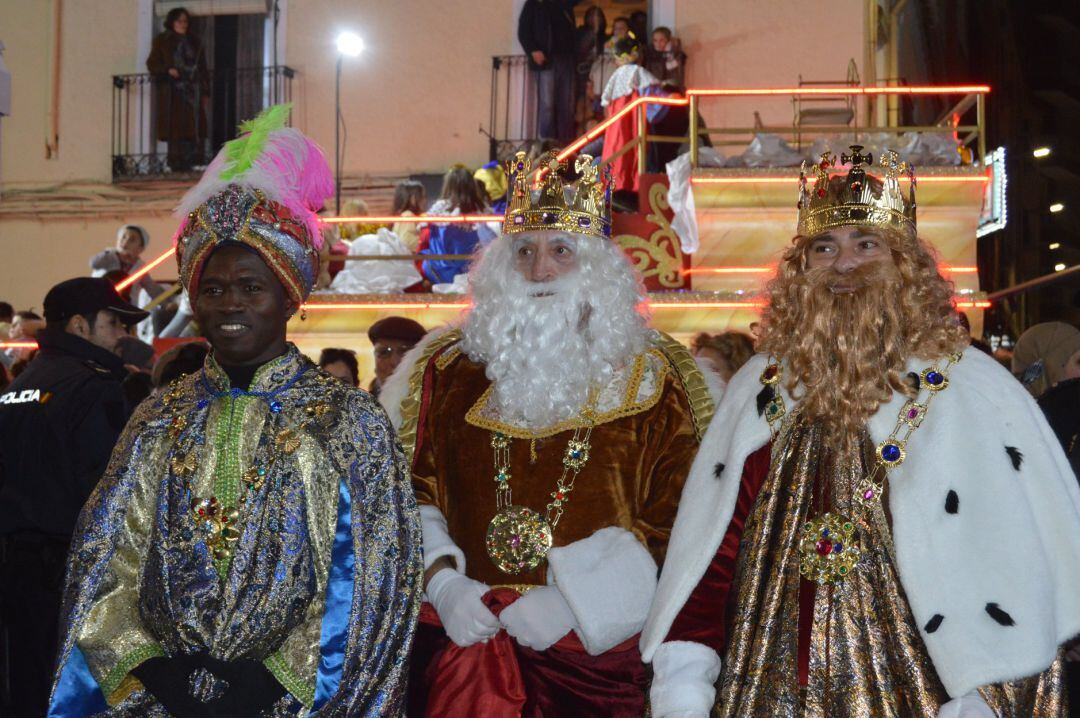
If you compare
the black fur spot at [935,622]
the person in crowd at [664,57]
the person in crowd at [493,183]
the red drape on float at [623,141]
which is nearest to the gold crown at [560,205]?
the black fur spot at [935,622]

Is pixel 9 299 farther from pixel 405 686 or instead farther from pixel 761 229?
pixel 405 686

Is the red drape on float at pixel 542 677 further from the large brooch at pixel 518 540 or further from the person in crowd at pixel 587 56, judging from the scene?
the person in crowd at pixel 587 56

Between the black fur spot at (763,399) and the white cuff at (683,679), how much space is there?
616mm

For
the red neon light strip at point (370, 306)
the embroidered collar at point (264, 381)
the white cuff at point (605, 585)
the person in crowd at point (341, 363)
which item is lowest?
the white cuff at point (605, 585)

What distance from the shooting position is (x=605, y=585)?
12.4 feet

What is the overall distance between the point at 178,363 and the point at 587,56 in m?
11.5

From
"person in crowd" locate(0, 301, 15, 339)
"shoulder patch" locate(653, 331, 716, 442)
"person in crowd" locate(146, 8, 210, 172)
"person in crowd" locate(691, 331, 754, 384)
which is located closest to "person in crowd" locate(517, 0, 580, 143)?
"person in crowd" locate(146, 8, 210, 172)

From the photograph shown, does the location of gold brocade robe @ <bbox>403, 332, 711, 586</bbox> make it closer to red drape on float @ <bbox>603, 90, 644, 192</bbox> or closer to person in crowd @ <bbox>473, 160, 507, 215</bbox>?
red drape on float @ <bbox>603, 90, 644, 192</bbox>

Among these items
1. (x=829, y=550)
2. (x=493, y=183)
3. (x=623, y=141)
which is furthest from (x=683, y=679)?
(x=493, y=183)

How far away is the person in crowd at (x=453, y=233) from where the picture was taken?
11.6 meters

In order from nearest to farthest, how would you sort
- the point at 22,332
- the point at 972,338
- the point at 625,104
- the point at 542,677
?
the point at 542,677 < the point at 972,338 < the point at 22,332 < the point at 625,104

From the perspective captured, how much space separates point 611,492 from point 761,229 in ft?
24.4

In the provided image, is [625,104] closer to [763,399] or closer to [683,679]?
[763,399]

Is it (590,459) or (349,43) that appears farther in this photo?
(349,43)
